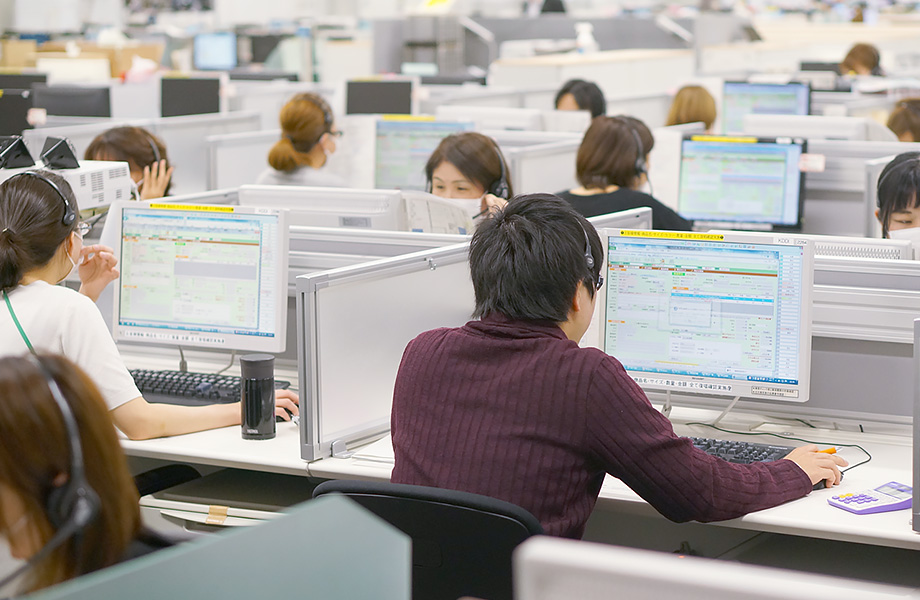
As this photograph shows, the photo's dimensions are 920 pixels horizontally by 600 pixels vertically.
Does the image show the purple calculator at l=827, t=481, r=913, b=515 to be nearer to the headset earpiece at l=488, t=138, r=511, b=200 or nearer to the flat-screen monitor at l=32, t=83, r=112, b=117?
the headset earpiece at l=488, t=138, r=511, b=200

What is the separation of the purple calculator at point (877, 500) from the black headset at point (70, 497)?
4.49ft

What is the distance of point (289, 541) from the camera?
2.70 ft

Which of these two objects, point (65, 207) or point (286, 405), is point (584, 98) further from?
point (65, 207)

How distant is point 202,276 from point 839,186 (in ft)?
8.71

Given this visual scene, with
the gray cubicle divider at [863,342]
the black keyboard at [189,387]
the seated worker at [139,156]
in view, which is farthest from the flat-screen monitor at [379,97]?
the gray cubicle divider at [863,342]

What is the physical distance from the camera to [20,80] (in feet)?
22.7

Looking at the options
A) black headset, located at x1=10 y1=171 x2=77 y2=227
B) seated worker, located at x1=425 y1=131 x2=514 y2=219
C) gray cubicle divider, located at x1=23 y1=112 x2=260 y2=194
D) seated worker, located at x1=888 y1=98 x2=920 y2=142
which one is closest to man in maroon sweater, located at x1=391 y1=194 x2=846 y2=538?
black headset, located at x1=10 y1=171 x2=77 y2=227

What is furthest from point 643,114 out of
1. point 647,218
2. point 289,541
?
point 289,541

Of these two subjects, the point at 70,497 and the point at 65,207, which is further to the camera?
the point at 65,207

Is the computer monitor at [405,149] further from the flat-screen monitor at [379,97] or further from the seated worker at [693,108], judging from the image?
the flat-screen monitor at [379,97]

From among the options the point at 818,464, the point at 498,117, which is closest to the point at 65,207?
the point at 818,464

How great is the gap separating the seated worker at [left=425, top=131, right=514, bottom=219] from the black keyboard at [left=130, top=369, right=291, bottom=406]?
→ 1085 millimetres

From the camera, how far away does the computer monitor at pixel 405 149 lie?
5.05 metres

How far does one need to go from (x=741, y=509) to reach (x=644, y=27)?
27.2ft
